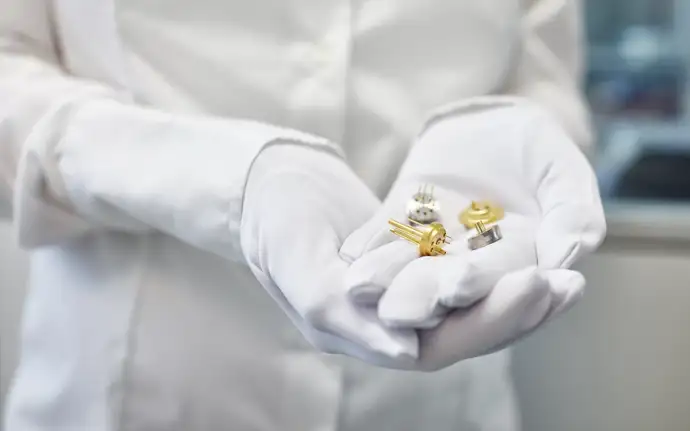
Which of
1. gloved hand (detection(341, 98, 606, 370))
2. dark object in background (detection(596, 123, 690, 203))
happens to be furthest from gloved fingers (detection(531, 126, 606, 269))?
dark object in background (detection(596, 123, 690, 203))

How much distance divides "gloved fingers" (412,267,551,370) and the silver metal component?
0.33 ft

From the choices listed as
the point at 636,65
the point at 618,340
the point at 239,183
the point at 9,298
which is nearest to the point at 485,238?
the point at 239,183

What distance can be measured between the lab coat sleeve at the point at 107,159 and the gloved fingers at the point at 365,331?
0.09 metres

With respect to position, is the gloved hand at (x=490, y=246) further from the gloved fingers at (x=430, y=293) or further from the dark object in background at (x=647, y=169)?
the dark object in background at (x=647, y=169)

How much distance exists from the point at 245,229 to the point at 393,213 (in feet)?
0.28

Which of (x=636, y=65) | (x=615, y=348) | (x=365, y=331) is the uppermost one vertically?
(x=365, y=331)

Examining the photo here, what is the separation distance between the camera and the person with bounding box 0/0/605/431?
0.41 metres

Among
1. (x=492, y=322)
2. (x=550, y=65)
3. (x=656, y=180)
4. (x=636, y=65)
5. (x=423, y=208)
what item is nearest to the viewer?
(x=492, y=322)

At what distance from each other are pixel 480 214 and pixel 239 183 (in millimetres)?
131

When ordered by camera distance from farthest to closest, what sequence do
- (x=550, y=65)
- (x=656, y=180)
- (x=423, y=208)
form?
(x=656, y=180) → (x=550, y=65) → (x=423, y=208)

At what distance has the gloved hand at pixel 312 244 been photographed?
1.08 ft

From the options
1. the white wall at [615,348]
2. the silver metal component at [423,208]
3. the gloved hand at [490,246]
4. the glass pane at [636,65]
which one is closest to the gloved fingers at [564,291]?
the gloved hand at [490,246]

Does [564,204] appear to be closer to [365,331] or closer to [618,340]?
[365,331]

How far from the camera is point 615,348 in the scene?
2.51ft
